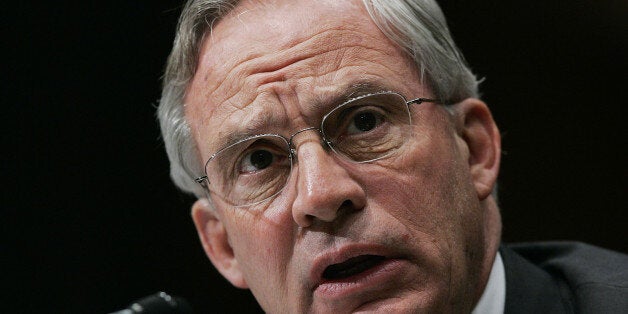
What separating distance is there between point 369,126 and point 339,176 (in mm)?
223

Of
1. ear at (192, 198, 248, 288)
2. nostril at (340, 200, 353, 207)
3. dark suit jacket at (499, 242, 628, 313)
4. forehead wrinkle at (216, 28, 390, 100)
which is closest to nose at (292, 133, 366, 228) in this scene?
nostril at (340, 200, 353, 207)

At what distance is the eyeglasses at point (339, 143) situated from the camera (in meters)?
2.02

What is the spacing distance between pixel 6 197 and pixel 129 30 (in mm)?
849

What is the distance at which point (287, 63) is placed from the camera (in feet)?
6.86

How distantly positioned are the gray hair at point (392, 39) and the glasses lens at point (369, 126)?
17 centimetres

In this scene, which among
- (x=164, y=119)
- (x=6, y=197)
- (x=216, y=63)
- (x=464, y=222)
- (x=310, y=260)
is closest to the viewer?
(x=310, y=260)

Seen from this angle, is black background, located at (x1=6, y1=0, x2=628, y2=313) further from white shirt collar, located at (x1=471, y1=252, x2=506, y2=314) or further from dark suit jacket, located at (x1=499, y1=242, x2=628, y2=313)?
white shirt collar, located at (x1=471, y1=252, x2=506, y2=314)

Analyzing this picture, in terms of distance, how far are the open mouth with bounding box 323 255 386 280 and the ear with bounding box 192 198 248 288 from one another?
1.74 ft

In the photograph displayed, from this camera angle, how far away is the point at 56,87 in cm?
296

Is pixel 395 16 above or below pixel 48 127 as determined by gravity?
above

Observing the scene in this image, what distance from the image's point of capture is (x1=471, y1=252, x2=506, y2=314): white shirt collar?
2.24 metres

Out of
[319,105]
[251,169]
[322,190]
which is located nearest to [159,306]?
[251,169]

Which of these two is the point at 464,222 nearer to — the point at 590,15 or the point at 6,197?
the point at 590,15

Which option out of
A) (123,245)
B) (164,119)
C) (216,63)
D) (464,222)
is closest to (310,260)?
(464,222)
